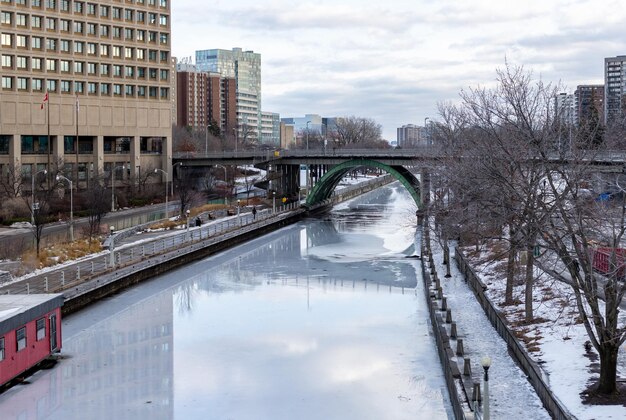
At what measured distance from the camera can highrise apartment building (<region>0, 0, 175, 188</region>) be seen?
83938mm

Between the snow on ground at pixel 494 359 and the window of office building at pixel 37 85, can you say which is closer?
the snow on ground at pixel 494 359

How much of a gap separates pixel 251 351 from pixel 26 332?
25.4 ft

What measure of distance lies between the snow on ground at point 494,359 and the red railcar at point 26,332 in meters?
13.0

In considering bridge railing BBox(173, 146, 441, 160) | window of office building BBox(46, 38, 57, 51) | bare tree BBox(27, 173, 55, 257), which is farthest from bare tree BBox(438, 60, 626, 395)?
window of office building BBox(46, 38, 57, 51)

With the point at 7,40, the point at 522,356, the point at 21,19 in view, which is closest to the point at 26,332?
the point at 522,356

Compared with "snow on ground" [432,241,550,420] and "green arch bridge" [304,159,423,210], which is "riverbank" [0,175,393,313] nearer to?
"snow on ground" [432,241,550,420]

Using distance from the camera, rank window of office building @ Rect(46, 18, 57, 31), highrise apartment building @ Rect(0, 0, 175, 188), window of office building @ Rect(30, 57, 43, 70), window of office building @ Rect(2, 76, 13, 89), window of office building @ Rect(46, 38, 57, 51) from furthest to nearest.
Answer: window of office building @ Rect(46, 38, 57, 51), window of office building @ Rect(46, 18, 57, 31), window of office building @ Rect(30, 57, 43, 70), highrise apartment building @ Rect(0, 0, 175, 188), window of office building @ Rect(2, 76, 13, 89)

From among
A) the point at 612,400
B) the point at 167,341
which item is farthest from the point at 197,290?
the point at 612,400

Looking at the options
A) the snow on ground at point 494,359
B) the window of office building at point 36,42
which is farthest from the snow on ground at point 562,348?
the window of office building at point 36,42

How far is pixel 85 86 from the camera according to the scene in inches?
3541

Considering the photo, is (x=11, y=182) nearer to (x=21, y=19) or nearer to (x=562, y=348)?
(x=21, y=19)

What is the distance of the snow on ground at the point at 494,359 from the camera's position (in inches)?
825

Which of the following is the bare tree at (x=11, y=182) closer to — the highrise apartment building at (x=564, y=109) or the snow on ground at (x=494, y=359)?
the snow on ground at (x=494, y=359)

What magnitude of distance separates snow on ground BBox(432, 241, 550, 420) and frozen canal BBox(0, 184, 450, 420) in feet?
4.69
